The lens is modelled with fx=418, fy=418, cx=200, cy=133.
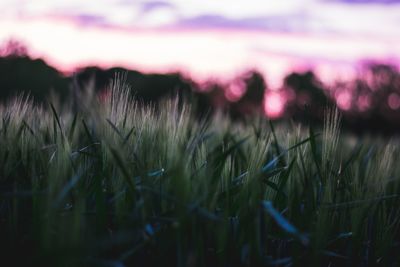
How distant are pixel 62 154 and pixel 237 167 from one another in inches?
17.8

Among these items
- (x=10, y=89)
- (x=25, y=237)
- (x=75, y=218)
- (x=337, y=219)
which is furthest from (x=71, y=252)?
(x=10, y=89)

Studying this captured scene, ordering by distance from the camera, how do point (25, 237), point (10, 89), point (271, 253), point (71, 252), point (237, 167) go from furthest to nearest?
point (10, 89), point (237, 167), point (271, 253), point (25, 237), point (71, 252)

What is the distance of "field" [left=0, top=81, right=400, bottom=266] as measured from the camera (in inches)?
25.6

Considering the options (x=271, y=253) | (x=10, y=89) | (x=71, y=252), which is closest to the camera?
(x=71, y=252)

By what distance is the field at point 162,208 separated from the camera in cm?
65

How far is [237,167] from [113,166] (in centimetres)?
34

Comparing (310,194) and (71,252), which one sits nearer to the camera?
(71,252)

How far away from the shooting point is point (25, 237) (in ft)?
2.36

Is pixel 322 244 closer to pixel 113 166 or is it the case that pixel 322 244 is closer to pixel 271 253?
pixel 271 253

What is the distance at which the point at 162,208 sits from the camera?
0.79m

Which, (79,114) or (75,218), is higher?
(79,114)

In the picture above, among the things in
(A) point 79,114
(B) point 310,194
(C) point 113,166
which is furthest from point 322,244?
(A) point 79,114

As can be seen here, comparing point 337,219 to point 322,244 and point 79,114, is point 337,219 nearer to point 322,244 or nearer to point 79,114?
point 322,244

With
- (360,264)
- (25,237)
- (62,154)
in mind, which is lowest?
(360,264)
